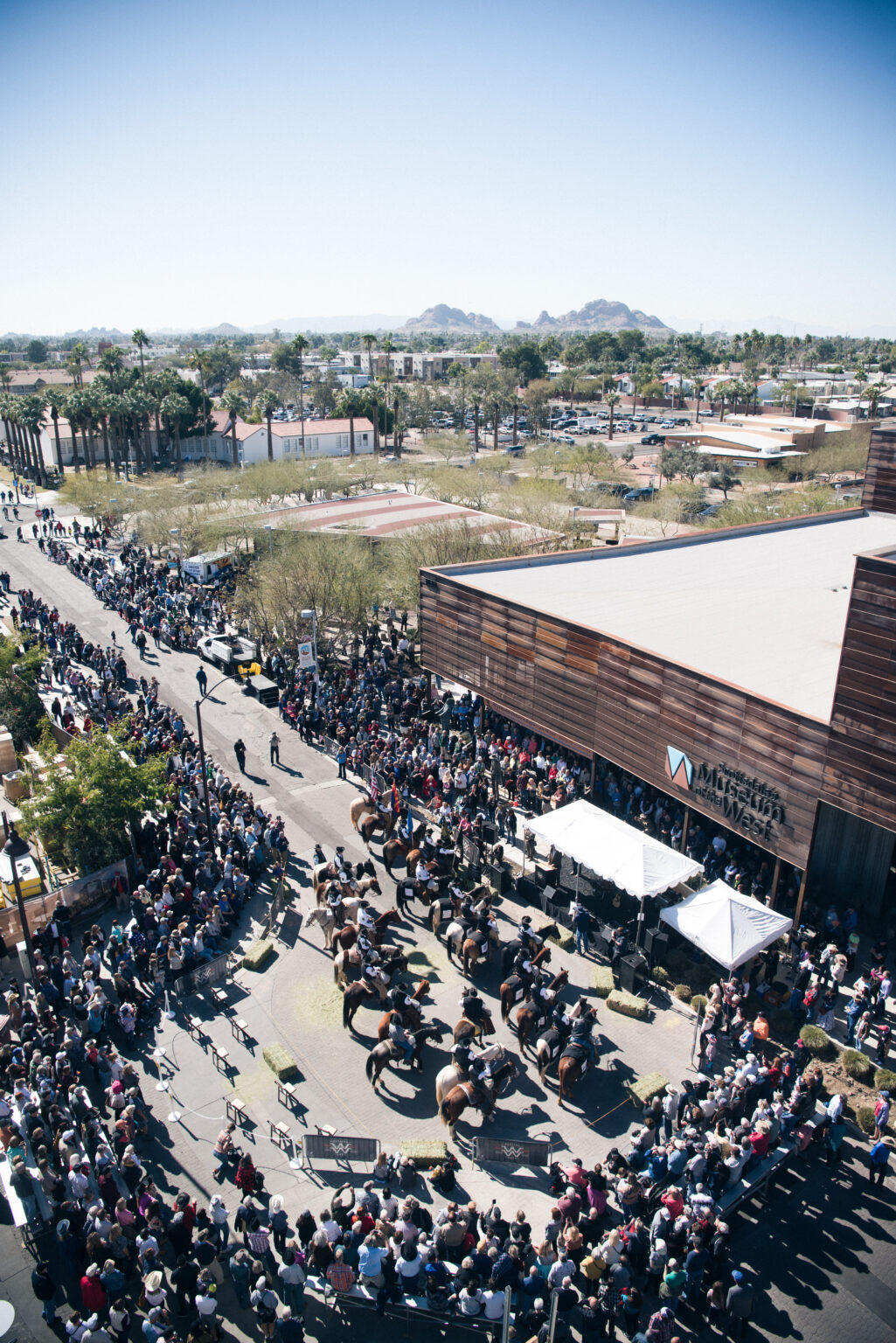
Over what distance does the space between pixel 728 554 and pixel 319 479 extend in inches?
1258

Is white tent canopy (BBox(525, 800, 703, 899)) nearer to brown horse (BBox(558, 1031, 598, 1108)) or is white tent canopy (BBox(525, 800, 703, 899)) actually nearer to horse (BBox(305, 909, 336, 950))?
brown horse (BBox(558, 1031, 598, 1108))

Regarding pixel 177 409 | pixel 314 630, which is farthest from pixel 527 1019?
pixel 177 409

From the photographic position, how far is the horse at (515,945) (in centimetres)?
1642

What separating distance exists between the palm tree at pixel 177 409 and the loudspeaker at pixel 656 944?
243 ft

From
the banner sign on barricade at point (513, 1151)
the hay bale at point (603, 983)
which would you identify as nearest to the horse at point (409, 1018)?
the banner sign on barricade at point (513, 1151)

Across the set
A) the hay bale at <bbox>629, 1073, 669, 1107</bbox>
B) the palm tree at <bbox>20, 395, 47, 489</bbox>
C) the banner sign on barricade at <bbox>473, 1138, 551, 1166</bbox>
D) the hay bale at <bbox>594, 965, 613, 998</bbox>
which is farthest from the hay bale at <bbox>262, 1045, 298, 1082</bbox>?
the palm tree at <bbox>20, 395, 47, 489</bbox>

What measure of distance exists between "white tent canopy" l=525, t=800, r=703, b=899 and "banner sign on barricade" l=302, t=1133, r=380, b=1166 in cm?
694

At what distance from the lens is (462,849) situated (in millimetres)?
21250

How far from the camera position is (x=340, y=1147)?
41.7 feet

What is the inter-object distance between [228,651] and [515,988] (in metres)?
22.0

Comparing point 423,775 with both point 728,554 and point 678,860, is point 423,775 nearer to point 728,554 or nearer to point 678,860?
point 678,860

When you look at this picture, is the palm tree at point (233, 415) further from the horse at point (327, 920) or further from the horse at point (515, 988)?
the horse at point (515, 988)

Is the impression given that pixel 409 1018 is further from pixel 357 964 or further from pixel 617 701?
pixel 617 701

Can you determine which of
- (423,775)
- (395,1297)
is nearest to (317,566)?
(423,775)
